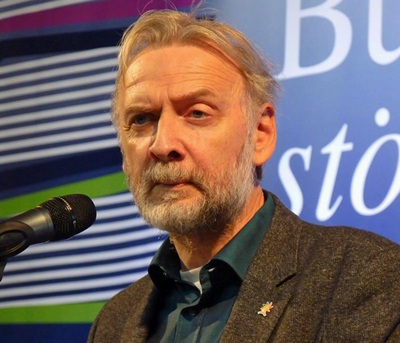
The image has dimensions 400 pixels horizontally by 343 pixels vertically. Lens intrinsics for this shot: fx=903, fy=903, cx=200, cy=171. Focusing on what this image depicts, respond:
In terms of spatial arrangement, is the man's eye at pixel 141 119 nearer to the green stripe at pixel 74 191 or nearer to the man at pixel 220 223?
the man at pixel 220 223

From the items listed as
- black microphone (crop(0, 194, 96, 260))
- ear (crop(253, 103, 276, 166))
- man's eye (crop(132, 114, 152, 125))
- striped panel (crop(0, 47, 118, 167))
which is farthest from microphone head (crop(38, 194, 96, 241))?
striped panel (crop(0, 47, 118, 167))

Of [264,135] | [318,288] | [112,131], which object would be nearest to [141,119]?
[264,135]

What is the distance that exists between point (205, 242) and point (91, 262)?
0.94 metres

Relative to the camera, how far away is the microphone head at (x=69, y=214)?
1.67 m

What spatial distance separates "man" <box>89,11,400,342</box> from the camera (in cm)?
183

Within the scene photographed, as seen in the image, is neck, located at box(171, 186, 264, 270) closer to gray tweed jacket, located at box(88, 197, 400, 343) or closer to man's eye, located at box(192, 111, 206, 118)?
gray tweed jacket, located at box(88, 197, 400, 343)

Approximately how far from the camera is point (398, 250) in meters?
1.87

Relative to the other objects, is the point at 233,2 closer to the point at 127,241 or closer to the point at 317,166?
the point at 317,166

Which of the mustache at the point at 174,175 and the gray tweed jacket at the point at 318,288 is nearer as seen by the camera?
the gray tweed jacket at the point at 318,288

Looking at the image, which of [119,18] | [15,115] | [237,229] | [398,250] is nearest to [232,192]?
[237,229]

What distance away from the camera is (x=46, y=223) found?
1.64 metres

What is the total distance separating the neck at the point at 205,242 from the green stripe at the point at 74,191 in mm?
811

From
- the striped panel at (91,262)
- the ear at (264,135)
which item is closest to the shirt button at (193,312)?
the ear at (264,135)

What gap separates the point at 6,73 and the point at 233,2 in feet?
2.89
